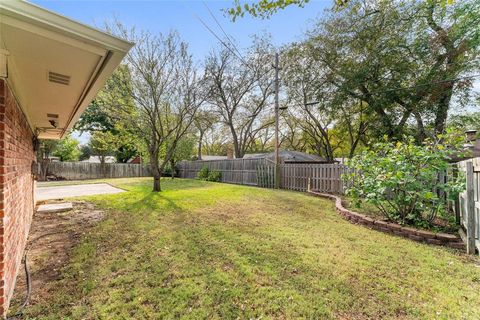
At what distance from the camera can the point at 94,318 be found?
6.63ft

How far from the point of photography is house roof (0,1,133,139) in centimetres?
146

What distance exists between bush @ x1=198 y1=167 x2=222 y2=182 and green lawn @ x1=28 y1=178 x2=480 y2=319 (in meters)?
10.6

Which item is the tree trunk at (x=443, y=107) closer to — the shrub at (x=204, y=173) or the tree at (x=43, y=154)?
the shrub at (x=204, y=173)

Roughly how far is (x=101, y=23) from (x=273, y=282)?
944cm

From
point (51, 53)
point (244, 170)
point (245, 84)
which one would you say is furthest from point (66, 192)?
point (245, 84)

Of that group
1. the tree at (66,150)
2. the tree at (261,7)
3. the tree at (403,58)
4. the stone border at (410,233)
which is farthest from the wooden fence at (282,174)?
the tree at (66,150)

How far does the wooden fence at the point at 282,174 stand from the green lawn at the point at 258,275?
15.3 feet

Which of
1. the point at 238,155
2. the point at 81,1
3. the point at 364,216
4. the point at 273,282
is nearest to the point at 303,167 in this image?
the point at 364,216

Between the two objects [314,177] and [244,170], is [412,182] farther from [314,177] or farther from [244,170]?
[244,170]

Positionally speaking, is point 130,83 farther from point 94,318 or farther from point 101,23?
point 94,318

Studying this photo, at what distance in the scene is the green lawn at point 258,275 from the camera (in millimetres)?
2133

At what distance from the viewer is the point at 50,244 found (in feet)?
12.1

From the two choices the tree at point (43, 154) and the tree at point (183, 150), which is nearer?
the tree at point (43, 154)

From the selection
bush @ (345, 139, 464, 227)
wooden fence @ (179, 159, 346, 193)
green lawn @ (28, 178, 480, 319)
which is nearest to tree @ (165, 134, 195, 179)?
wooden fence @ (179, 159, 346, 193)
